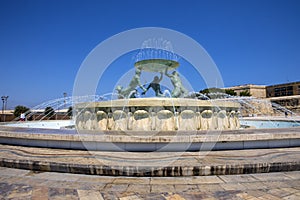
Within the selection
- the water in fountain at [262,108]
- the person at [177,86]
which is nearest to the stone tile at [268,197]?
the person at [177,86]

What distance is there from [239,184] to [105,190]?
7.09 ft

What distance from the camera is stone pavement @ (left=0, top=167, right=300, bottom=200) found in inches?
124

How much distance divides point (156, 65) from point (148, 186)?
8998 mm

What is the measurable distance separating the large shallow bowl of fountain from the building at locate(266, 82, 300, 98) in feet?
240

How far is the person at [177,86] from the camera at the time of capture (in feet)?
36.8

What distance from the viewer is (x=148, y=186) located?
11.6ft

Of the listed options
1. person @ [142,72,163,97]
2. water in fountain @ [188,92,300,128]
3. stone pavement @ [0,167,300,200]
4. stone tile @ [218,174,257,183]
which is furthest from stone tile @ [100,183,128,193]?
water in fountain @ [188,92,300,128]

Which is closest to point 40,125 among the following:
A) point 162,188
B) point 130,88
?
Answer: point 130,88

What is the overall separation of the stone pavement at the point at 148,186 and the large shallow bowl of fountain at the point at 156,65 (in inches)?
332

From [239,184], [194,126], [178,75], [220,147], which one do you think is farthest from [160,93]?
[239,184]

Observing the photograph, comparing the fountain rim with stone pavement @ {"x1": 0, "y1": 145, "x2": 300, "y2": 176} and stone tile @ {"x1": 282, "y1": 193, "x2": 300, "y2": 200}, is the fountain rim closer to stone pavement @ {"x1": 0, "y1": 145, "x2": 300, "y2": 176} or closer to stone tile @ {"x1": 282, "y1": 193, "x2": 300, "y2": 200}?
stone pavement @ {"x1": 0, "y1": 145, "x2": 300, "y2": 176}

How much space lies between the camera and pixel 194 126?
7.75 metres

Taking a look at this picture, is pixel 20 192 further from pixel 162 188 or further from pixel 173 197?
pixel 173 197

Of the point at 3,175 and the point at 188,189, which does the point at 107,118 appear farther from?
the point at 188,189
